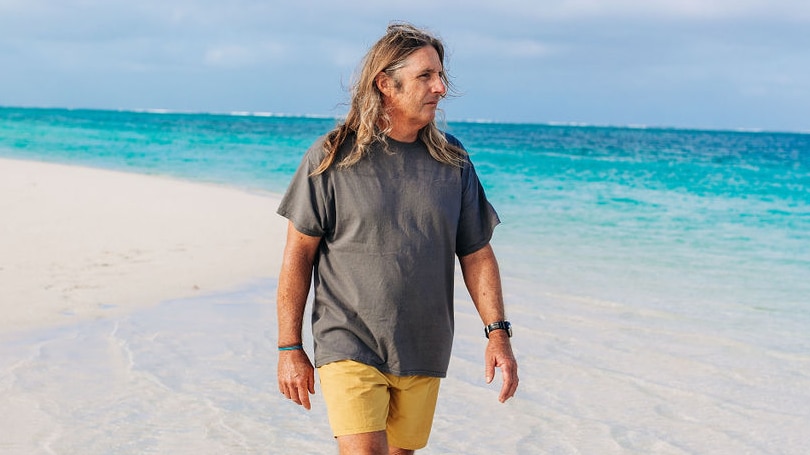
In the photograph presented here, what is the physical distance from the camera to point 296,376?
2.72 meters

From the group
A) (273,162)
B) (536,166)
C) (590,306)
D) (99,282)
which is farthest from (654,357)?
(536,166)

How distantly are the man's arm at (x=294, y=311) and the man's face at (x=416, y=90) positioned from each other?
44cm

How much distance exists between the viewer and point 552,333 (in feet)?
21.4

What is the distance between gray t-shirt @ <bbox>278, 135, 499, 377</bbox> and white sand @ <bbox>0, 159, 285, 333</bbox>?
12.8ft

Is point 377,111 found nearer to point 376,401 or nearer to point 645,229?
point 376,401

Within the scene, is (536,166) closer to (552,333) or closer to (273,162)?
(273,162)

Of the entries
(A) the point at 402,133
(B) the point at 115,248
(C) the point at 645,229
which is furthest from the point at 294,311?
(C) the point at 645,229

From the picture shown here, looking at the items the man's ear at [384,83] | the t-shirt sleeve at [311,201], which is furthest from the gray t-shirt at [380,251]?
the man's ear at [384,83]

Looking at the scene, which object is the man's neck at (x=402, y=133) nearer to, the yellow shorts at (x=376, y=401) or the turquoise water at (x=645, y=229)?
the turquoise water at (x=645, y=229)

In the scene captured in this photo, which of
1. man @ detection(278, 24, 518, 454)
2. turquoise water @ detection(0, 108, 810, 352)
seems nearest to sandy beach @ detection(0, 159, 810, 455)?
turquoise water @ detection(0, 108, 810, 352)

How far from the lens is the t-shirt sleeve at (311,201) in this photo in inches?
106

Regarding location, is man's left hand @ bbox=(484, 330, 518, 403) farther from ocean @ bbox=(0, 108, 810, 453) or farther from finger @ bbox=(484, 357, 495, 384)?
ocean @ bbox=(0, 108, 810, 453)

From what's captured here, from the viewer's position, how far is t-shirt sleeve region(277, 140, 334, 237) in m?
2.69

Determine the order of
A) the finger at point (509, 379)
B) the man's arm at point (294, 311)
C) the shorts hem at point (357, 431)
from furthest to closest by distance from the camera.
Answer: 1. the finger at point (509, 379)
2. the man's arm at point (294, 311)
3. the shorts hem at point (357, 431)
